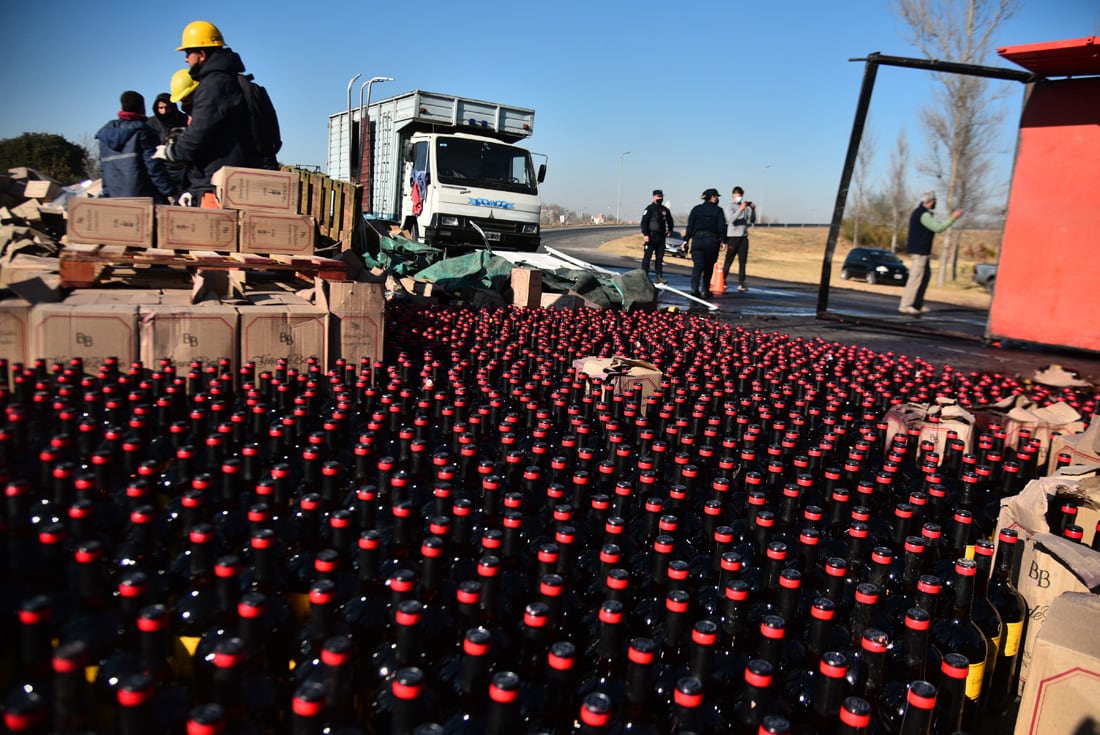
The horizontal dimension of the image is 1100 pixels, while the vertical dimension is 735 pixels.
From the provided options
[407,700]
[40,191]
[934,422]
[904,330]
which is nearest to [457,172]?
[40,191]

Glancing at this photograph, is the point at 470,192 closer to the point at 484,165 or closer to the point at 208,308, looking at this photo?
the point at 484,165

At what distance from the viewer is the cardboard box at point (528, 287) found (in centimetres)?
990

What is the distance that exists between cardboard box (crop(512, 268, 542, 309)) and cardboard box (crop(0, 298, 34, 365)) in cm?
599

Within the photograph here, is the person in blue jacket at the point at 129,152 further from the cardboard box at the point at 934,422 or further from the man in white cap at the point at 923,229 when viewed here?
A: the man in white cap at the point at 923,229

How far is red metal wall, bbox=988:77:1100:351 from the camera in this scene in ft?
32.9

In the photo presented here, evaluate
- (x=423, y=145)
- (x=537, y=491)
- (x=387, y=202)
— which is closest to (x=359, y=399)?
(x=537, y=491)

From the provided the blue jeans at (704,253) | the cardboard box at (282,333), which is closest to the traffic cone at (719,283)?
the blue jeans at (704,253)

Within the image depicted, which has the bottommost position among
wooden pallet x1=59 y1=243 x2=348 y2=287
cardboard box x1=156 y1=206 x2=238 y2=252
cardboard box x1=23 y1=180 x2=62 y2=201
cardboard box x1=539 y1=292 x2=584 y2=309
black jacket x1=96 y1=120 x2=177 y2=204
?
cardboard box x1=539 y1=292 x2=584 y2=309

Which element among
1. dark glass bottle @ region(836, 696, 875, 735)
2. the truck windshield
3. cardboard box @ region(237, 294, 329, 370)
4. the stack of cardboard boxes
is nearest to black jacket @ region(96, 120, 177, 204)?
the stack of cardboard boxes

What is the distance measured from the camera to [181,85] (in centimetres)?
753

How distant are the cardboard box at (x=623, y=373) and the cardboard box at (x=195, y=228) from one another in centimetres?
299

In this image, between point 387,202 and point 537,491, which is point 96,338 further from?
point 387,202

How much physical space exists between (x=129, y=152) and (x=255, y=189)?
2.48 meters

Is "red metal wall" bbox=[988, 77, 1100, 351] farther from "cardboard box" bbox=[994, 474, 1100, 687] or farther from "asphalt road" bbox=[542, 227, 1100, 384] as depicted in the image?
"cardboard box" bbox=[994, 474, 1100, 687]
